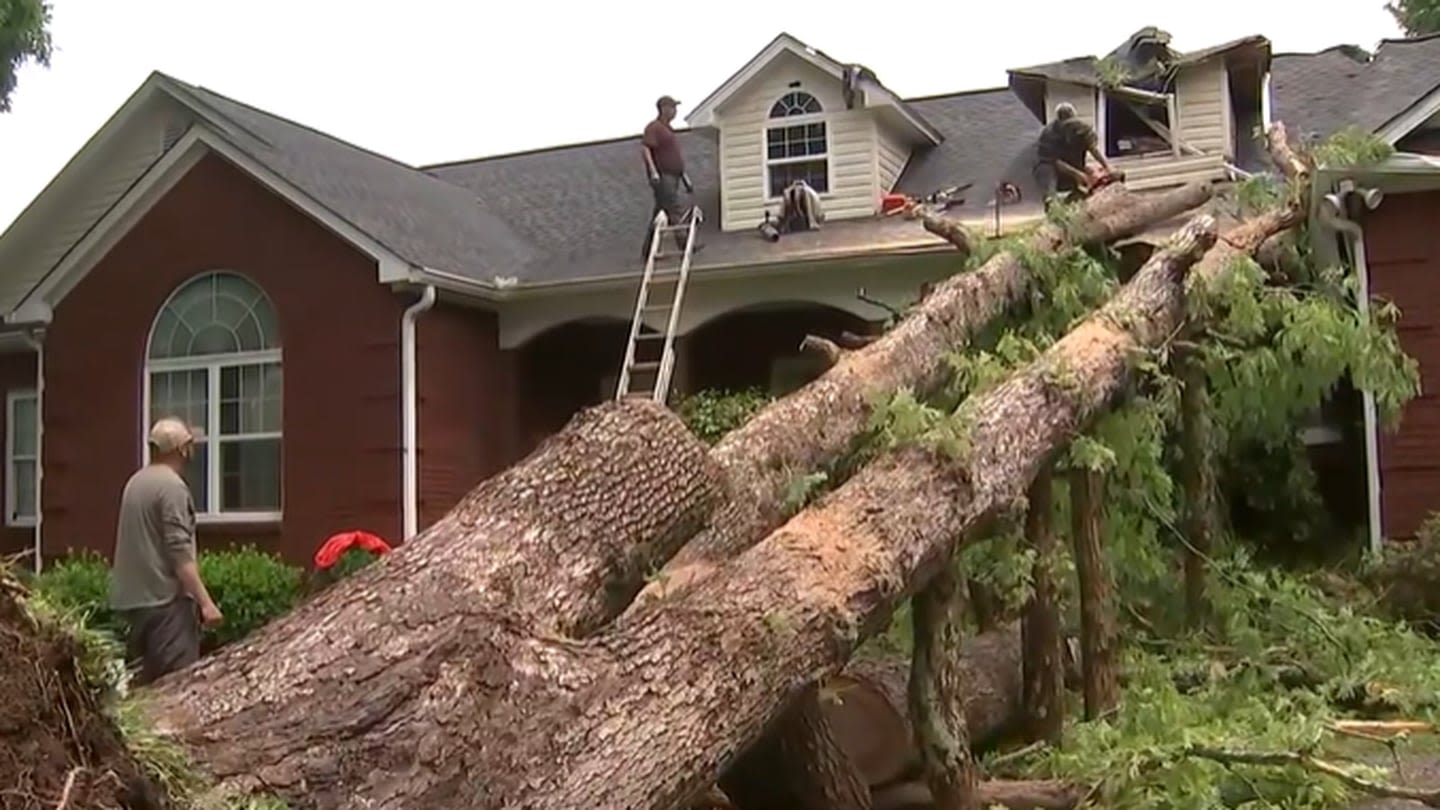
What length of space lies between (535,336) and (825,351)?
7321 millimetres

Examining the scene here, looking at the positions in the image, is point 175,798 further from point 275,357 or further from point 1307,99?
point 1307,99

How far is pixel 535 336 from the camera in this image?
13.7 meters

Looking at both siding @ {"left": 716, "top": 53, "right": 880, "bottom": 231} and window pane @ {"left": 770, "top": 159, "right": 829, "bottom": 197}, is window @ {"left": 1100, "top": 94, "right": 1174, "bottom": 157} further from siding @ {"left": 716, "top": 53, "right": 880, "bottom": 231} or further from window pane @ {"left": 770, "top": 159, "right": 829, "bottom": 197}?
window pane @ {"left": 770, "top": 159, "right": 829, "bottom": 197}

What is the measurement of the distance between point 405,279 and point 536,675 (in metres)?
9.21

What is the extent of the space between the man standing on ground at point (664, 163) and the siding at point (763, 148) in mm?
472

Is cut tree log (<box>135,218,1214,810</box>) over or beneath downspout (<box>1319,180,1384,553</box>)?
beneath

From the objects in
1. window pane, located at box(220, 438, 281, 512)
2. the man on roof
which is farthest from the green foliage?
window pane, located at box(220, 438, 281, 512)

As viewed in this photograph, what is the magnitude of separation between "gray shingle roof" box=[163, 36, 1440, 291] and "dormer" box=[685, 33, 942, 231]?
0.36 metres

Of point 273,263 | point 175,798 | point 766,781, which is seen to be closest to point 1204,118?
point 273,263

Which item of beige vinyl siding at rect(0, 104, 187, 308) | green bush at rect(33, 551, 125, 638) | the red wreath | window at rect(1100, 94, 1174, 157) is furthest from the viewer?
beige vinyl siding at rect(0, 104, 187, 308)

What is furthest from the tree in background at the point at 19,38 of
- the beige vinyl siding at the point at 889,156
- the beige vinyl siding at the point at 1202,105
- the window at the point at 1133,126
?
the beige vinyl siding at the point at 1202,105

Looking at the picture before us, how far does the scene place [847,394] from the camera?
20.9 feet

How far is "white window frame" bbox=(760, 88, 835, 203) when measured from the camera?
13602 millimetres

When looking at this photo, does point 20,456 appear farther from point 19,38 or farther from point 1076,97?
point 1076,97
